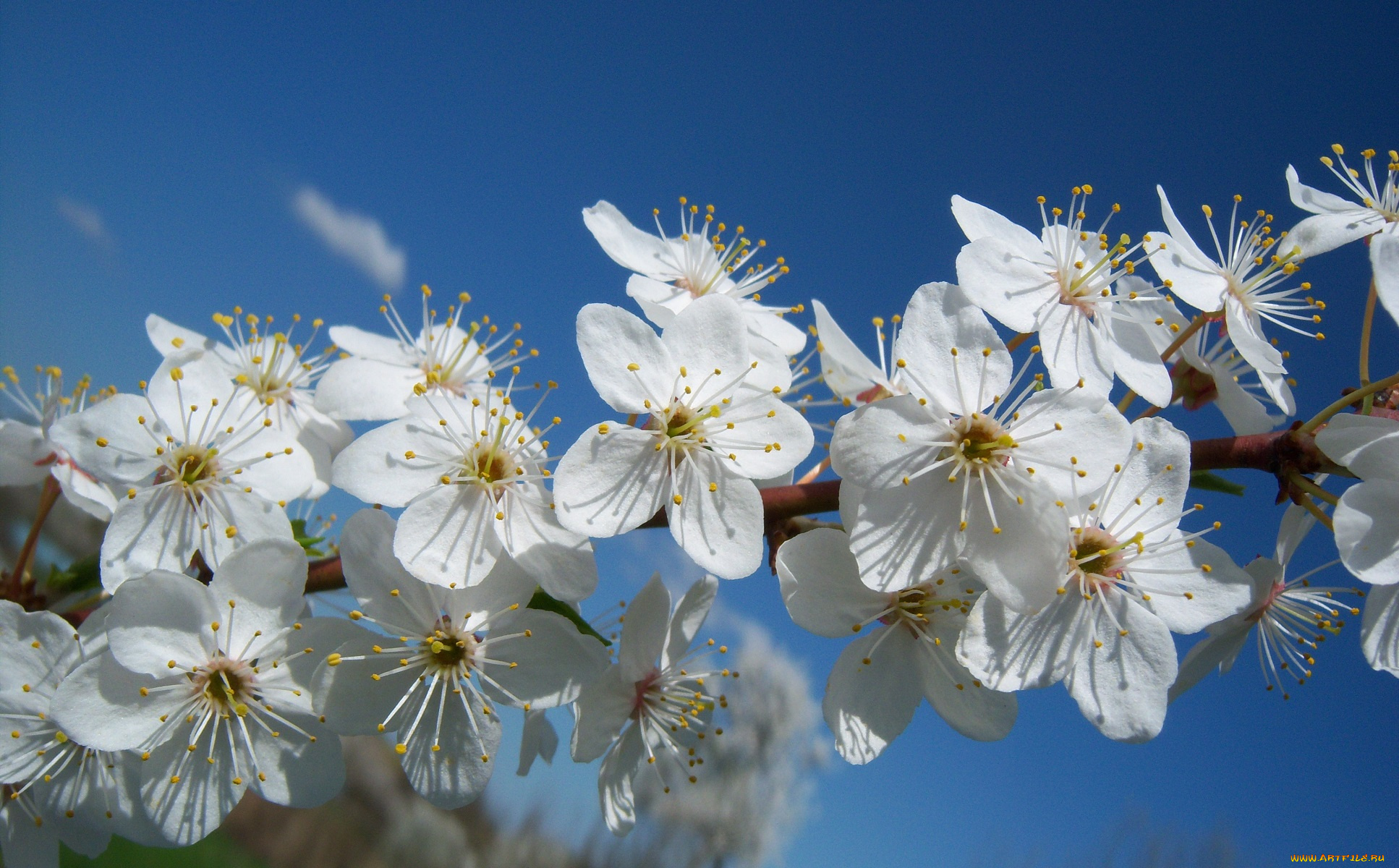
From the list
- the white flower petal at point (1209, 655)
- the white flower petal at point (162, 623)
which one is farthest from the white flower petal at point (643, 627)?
the white flower petal at point (1209, 655)

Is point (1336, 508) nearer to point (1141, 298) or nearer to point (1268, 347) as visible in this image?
point (1268, 347)

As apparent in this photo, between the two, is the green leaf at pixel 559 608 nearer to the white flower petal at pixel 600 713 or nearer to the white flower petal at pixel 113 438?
the white flower petal at pixel 600 713

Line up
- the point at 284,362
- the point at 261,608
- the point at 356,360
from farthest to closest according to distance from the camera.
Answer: the point at 284,362, the point at 356,360, the point at 261,608

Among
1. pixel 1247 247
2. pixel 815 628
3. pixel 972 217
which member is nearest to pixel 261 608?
pixel 815 628

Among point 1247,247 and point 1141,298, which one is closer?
point 1141,298

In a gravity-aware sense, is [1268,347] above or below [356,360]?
above

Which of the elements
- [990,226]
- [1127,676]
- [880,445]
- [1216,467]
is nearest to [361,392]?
[880,445]

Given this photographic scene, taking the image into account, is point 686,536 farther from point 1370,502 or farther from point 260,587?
point 1370,502
